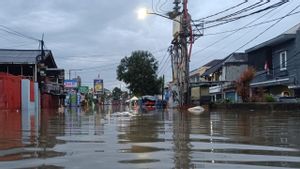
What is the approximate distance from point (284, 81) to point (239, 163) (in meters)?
32.2

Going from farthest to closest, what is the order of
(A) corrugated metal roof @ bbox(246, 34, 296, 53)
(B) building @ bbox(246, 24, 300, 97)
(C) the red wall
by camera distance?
(C) the red wall < (A) corrugated metal roof @ bbox(246, 34, 296, 53) < (B) building @ bbox(246, 24, 300, 97)

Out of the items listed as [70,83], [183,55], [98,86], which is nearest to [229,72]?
[183,55]

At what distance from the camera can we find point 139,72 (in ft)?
271

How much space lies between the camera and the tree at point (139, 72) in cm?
8238

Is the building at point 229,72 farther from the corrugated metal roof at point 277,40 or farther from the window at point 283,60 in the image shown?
the window at point 283,60

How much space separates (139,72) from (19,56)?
99.3 feet

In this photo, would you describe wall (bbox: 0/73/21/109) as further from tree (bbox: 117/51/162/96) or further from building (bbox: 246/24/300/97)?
tree (bbox: 117/51/162/96)

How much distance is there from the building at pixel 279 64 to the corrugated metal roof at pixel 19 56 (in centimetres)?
2359

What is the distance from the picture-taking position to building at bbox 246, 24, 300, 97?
1407 inches

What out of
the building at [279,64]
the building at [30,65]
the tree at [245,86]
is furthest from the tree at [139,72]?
the tree at [245,86]

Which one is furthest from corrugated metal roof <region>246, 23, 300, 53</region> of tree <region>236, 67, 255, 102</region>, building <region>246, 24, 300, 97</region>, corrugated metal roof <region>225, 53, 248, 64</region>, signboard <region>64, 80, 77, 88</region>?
signboard <region>64, 80, 77, 88</region>

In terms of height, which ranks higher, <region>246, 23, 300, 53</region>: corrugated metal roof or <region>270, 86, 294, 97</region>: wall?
<region>246, 23, 300, 53</region>: corrugated metal roof

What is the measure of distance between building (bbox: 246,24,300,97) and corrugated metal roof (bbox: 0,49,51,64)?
2359cm

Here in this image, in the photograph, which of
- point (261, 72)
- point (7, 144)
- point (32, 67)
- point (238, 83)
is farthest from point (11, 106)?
point (7, 144)
